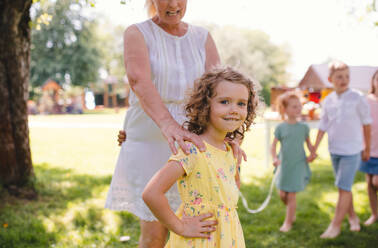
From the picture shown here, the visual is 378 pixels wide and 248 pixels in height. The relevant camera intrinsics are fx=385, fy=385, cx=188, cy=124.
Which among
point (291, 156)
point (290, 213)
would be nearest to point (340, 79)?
point (291, 156)

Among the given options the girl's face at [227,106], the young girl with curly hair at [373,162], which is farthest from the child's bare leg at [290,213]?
the girl's face at [227,106]

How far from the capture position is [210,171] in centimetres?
173

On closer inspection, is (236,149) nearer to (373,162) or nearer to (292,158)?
(292,158)

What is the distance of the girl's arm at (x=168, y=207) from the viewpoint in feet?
5.14

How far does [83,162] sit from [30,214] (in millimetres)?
3641

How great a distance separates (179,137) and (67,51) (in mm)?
32699

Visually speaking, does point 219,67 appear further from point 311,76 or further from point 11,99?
point 311,76

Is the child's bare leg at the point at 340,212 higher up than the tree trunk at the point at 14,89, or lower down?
lower down

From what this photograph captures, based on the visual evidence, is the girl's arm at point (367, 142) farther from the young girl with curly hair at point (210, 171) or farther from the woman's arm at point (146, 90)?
the woman's arm at point (146, 90)

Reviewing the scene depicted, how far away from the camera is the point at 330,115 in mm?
4164

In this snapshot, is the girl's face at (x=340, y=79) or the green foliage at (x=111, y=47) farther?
the green foliage at (x=111, y=47)

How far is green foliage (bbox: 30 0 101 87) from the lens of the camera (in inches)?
1225

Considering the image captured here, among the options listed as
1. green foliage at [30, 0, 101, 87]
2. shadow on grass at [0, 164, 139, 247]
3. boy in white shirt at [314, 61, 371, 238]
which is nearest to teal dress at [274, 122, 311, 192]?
boy in white shirt at [314, 61, 371, 238]

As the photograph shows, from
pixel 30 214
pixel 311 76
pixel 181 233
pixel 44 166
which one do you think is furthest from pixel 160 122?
pixel 44 166
